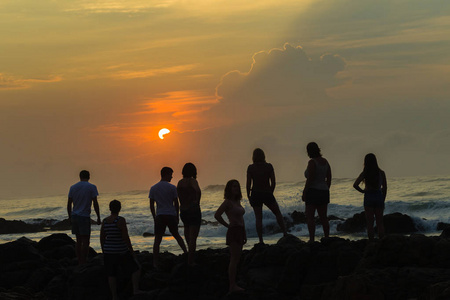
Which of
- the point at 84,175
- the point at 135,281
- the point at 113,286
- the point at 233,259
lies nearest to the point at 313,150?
the point at 233,259

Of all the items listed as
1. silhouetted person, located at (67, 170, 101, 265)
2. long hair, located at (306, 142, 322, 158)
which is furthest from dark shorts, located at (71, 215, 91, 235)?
long hair, located at (306, 142, 322, 158)

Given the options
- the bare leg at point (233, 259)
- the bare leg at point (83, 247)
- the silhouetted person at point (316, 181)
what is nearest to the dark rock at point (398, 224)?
the silhouetted person at point (316, 181)

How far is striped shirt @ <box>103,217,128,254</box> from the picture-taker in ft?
37.9

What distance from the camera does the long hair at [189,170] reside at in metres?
12.2

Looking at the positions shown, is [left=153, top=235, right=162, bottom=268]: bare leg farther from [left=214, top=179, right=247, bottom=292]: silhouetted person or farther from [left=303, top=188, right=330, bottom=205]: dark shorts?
[left=303, top=188, right=330, bottom=205]: dark shorts

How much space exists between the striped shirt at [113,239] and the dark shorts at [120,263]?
10 centimetres

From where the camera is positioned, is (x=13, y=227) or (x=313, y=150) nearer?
(x=313, y=150)

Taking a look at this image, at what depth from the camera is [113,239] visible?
458 inches

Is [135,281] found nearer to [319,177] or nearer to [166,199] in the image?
[166,199]

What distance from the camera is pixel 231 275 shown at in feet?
37.0

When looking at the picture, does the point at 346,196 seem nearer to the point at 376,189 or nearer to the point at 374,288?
the point at 376,189

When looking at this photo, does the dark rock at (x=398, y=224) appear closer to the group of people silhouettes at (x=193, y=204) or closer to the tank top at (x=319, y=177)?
the group of people silhouettes at (x=193, y=204)

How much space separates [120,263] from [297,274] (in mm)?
2945

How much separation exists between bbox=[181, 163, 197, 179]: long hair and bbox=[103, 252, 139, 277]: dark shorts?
168 cm
